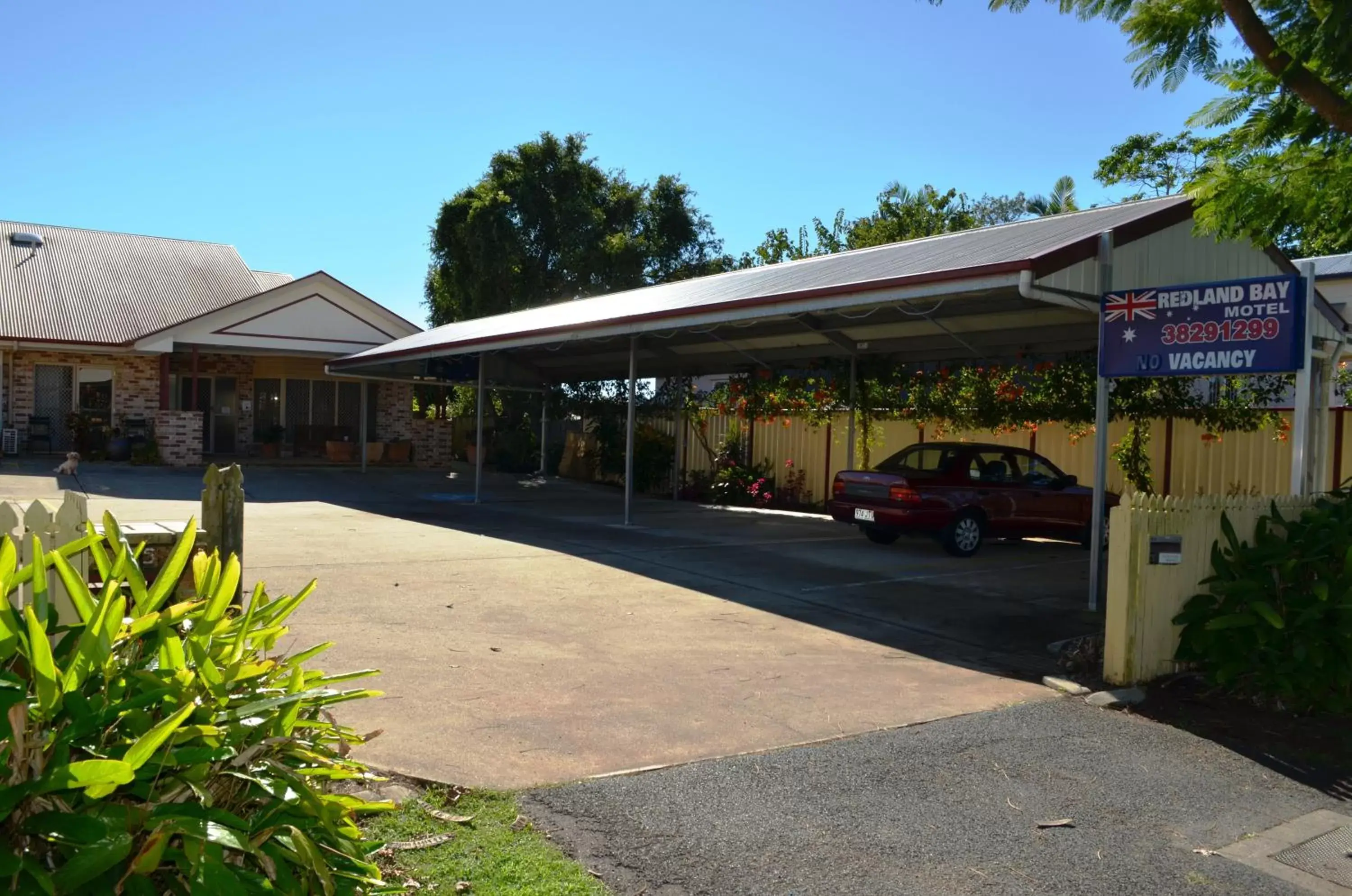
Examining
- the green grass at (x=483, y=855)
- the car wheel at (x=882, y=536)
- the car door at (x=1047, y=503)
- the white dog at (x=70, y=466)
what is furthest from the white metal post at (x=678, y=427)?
the green grass at (x=483, y=855)

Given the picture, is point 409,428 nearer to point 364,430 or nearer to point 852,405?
point 364,430

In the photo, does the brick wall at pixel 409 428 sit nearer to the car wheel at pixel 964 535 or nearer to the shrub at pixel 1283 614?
the car wheel at pixel 964 535

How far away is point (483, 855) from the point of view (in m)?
4.32

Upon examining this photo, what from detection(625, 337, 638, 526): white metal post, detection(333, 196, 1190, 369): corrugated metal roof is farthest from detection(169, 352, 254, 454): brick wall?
detection(625, 337, 638, 526): white metal post

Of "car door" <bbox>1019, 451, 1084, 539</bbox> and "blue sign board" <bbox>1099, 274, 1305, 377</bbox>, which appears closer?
"blue sign board" <bbox>1099, 274, 1305, 377</bbox>

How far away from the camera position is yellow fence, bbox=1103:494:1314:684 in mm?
7422

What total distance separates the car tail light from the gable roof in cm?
1831

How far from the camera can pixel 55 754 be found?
103 inches

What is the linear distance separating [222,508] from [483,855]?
2.94 meters

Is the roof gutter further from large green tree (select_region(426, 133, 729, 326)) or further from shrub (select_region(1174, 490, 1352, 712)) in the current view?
large green tree (select_region(426, 133, 729, 326))

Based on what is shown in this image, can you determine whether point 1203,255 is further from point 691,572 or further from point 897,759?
point 897,759

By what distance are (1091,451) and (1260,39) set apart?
35.8 feet

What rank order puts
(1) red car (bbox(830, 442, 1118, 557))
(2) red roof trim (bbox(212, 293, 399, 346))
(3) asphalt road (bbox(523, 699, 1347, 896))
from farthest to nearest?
(2) red roof trim (bbox(212, 293, 399, 346)) < (1) red car (bbox(830, 442, 1118, 557)) < (3) asphalt road (bbox(523, 699, 1347, 896))

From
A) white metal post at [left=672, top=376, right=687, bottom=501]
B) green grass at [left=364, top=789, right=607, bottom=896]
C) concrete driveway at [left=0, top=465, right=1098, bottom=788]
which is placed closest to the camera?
green grass at [left=364, top=789, right=607, bottom=896]
